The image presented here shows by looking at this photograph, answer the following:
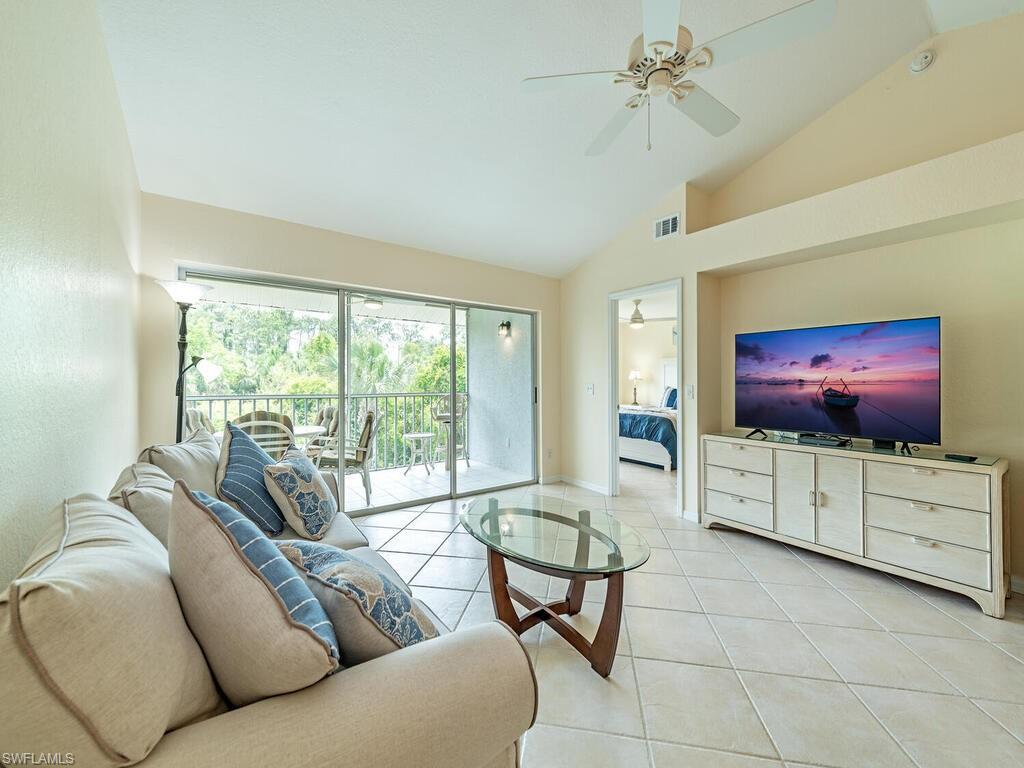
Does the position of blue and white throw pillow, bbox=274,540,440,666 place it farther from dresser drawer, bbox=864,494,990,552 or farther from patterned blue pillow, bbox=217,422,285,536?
dresser drawer, bbox=864,494,990,552

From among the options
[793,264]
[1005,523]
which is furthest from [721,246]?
[1005,523]

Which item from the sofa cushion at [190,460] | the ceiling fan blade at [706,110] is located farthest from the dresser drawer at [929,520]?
the sofa cushion at [190,460]

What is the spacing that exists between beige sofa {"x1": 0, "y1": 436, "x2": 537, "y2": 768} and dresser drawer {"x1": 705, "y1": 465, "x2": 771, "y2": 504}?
9.13 ft

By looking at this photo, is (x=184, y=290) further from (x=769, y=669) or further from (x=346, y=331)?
(x=769, y=669)

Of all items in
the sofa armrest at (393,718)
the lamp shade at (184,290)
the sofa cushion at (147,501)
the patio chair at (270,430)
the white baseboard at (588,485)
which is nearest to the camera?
the sofa armrest at (393,718)

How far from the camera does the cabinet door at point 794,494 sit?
278 centimetres

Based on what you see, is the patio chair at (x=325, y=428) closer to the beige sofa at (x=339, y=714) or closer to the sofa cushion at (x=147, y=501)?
the sofa cushion at (x=147, y=501)

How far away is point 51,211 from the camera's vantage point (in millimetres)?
1066

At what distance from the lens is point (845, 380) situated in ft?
9.18

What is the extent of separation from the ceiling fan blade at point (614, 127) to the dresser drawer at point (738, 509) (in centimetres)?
265

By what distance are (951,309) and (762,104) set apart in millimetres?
1796

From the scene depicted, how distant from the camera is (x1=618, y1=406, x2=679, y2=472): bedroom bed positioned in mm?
5281

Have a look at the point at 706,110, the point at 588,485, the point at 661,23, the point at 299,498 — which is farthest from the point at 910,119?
the point at 299,498

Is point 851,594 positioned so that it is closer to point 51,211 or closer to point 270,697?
point 270,697
